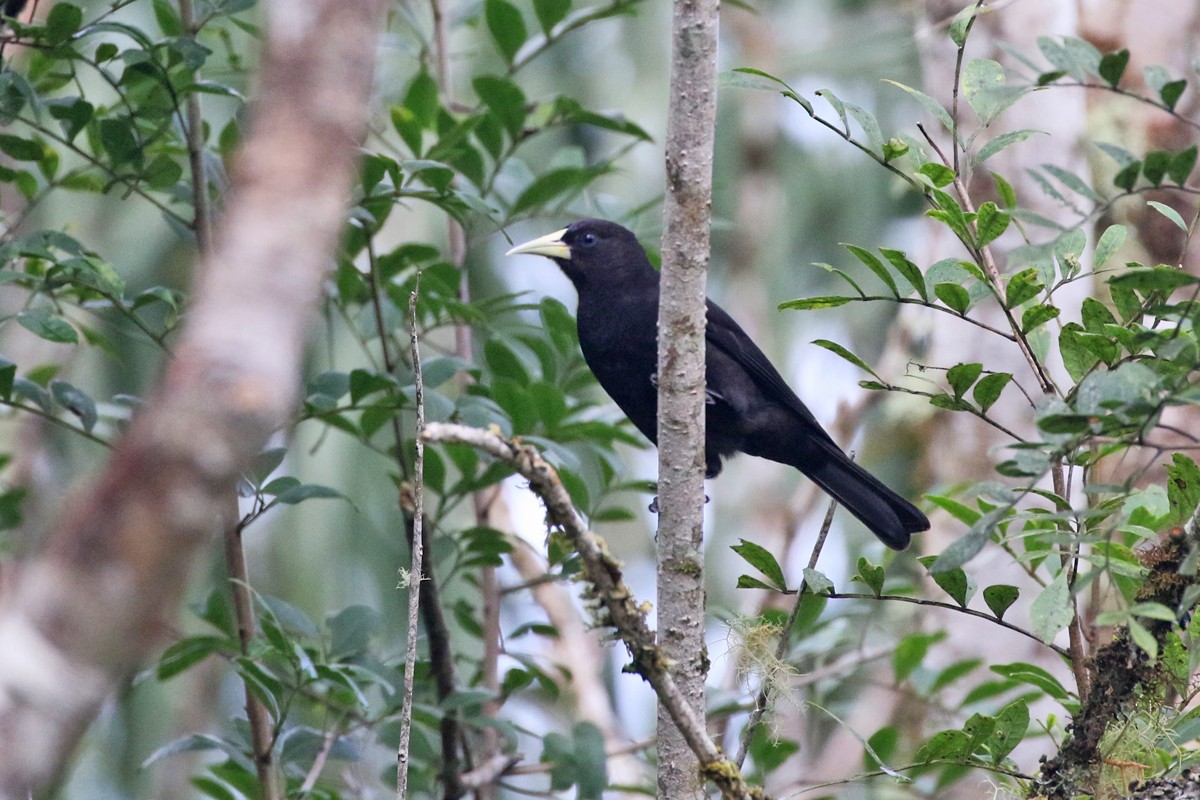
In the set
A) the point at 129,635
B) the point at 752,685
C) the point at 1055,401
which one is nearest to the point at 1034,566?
the point at 752,685

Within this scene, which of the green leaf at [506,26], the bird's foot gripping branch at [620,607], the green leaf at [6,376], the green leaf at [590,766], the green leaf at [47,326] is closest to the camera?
the bird's foot gripping branch at [620,607]

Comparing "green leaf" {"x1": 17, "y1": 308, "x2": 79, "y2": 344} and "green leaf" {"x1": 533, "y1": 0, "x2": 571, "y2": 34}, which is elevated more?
"green leaf" {"x1": 533, "y1": 0, "x2": 571, "y2": 34}

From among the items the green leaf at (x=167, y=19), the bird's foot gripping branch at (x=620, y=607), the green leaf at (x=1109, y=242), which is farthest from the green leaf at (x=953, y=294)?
the green leaf at (x=167, y=19)

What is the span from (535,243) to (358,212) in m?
1.88

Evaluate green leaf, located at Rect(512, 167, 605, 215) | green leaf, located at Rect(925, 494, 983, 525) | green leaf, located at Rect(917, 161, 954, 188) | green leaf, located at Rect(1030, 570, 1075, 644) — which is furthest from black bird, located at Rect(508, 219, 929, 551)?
green leaf, located at Rect(1030, 570, 1075, 644)

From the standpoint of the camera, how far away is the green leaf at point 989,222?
2.30m

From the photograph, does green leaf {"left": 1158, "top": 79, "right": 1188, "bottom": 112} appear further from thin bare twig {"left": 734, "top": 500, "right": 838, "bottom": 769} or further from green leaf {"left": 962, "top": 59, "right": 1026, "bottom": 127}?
thin bare twig {"left": 734, "top": 500, "right": 838, "bottom": 769}

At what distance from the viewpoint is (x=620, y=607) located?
2135 mm

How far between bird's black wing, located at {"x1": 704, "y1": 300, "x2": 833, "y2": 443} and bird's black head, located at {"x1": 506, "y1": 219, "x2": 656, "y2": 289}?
35 centimetres

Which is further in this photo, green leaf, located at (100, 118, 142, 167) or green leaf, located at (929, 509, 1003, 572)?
green leaf, located at (100, 118, 142, 167)

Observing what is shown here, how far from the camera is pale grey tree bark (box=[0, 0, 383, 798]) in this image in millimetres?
1045

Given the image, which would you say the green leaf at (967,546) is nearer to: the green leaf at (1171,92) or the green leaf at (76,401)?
the green leaf at (1171,92)

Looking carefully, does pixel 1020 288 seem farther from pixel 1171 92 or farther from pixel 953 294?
pixel 1171 92

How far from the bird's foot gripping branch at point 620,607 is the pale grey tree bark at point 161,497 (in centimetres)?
64
